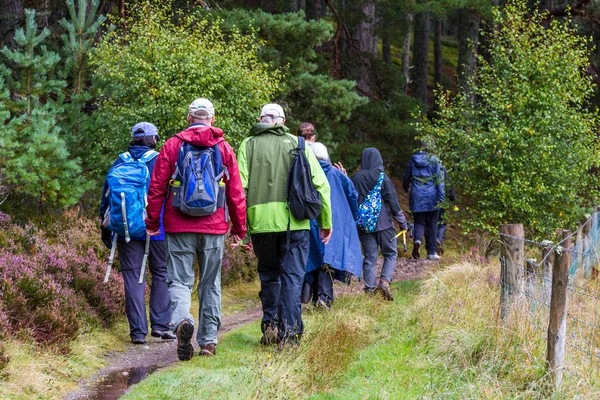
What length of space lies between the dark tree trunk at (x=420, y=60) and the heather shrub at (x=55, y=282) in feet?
52.8

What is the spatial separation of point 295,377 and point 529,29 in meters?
7.00

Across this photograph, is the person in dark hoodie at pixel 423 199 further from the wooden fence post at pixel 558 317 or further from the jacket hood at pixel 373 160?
the wooden fence post at pixel 558 317

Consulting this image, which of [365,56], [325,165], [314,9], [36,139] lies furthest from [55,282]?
[365,56]

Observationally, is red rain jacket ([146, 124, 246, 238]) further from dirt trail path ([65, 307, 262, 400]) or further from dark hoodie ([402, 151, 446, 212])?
dark hoodie ([402, 151, 446, 212])

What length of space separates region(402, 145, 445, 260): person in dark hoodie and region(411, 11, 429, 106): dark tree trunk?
9.30 metres

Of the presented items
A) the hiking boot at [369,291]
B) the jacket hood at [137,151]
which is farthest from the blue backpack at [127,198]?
the hiking boot at [369,291]

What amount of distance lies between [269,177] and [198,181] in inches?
33.0

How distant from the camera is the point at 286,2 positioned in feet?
65.0

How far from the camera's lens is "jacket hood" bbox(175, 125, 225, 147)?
251 inches

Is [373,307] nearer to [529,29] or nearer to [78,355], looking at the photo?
[78,355]

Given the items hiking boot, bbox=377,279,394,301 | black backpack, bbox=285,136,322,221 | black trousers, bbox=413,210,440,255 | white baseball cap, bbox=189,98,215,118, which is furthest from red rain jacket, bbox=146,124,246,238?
black trousers, bbox=413,210,440,255

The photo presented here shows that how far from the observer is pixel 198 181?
6.25 metres

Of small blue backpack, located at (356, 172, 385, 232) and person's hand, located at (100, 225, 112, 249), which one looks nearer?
person's hand, located at (100, 225, 112, 249)

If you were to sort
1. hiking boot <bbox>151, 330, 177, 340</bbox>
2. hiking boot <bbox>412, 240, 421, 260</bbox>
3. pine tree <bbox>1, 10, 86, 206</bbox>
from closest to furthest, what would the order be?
1. hiking boot <bbox>151, 330, 177, 340</bbox>
2. pine tree <bbox>1, 10, 86, 206</bbox>
3. hiking boot <bbox>412, 240, 421, 260</bbox>
